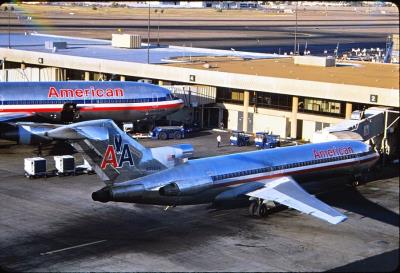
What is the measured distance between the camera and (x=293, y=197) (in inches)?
1532

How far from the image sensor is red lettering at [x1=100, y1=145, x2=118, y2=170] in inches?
1412

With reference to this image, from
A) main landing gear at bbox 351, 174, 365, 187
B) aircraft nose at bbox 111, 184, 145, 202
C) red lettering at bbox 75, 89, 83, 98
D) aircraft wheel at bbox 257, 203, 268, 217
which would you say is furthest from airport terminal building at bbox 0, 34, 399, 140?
aircraft nose at bbox 111, 184, 145, 202

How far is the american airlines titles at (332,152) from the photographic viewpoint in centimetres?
4494

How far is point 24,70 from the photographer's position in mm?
86938

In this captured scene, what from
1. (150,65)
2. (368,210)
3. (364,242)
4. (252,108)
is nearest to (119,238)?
(364,242)

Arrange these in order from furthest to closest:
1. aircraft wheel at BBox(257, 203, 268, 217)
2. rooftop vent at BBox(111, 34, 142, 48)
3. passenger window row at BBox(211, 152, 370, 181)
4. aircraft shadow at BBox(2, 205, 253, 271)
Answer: rooftop vent at BBox(111, 34, 142, 48) < aircraft wheel at BBox(257, 203, 268, 217) < passenger window row at BBox(211, 152, 370, 181) < aircraft shadow at BBox(2, 205, 253, 271)

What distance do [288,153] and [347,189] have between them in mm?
6060

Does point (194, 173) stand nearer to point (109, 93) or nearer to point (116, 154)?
point (116, 154)

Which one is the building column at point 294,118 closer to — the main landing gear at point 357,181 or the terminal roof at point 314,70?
the terminal roof at point 314,70

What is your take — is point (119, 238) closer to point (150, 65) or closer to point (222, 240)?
point (222, 240)

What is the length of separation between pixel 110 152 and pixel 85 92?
99.0 ft

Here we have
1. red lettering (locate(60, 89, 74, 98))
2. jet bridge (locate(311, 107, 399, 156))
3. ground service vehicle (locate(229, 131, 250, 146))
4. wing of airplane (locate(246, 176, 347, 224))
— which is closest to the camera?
wing of airplane (locate(246, 176, 347, 224))

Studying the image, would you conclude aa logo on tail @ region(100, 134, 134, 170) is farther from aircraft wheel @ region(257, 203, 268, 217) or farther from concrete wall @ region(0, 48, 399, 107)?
concrete wall @ region(0, 48, 399, 107)

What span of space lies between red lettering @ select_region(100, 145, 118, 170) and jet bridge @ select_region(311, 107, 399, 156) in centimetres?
1998
